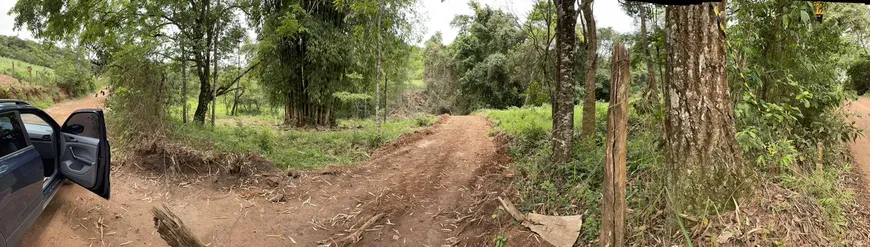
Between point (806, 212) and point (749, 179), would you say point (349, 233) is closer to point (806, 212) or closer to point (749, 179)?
point (749, 179)

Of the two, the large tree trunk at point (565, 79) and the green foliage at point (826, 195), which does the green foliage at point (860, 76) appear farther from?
the green foliage at point (826, 195)

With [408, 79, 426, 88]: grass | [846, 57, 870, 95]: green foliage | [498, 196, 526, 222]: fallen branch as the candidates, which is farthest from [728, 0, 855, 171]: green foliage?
[408, 79, 426, 88]: grass

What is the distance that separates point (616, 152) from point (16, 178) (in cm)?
444

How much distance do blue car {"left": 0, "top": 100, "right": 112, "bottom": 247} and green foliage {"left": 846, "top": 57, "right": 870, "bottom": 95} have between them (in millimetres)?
22497

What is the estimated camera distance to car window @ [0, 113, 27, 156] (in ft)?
12.4

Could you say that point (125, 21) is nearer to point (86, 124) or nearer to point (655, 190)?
point (86, 124)

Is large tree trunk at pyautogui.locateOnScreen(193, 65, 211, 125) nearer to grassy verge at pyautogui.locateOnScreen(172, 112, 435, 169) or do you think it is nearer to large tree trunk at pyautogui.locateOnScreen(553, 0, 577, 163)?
grassy verge at pyautogui.locateOnScreen(172, 112, 435, 169)

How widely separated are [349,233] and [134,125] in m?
3.92

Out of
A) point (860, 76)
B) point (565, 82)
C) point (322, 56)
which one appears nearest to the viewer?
point (565, 82)

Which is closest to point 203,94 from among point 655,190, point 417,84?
point 655,190

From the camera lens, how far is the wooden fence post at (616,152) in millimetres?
3074

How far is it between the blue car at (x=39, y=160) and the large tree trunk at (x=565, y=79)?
5.36 meters

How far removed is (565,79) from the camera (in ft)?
20.3

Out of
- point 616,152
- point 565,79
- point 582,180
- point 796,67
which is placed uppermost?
point 796,67
